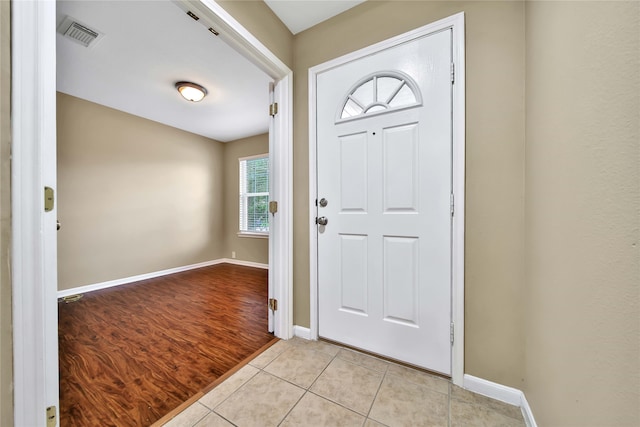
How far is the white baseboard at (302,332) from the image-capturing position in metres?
1.72

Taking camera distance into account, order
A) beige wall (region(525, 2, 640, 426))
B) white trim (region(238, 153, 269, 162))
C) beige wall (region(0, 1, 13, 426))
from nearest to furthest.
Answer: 1. beige wall (region(525, 2, 640, 426))
2. beige wall (region(0, 1, 13, 426))
3. white trim (region(238, 153, 269, 162))

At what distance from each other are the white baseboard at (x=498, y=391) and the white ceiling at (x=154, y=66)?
2.98 m

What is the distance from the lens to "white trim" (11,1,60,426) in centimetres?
65

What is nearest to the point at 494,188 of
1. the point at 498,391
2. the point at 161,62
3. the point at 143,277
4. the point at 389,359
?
the point at 498,391

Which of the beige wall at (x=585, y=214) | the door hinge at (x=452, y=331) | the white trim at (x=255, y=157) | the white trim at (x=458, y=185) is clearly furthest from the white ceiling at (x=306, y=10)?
the white trim at (x=255, y=157)

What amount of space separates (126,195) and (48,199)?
10.7 feet

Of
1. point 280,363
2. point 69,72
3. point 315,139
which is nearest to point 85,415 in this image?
point 280,363

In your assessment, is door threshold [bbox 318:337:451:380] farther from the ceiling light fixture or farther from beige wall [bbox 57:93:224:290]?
beige wall [bbox 57:93:224:290]

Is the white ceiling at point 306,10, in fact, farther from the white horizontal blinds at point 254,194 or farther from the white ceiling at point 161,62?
the white horizontal blinds at point 254,194

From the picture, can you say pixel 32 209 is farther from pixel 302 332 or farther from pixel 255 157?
pixel 255 157

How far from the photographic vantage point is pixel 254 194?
171 inches

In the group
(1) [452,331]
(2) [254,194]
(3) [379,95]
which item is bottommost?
(1) [452,331]

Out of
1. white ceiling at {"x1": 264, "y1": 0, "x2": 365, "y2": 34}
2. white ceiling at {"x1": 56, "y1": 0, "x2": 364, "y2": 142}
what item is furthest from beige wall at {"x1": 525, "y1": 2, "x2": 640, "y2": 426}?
white ceiling at {"x1": 56, "y1": 0, "x2": 364, "y2": 142}

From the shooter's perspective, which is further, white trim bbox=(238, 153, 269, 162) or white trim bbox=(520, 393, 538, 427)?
white trim bbox=(238, 153, 269, 162)
